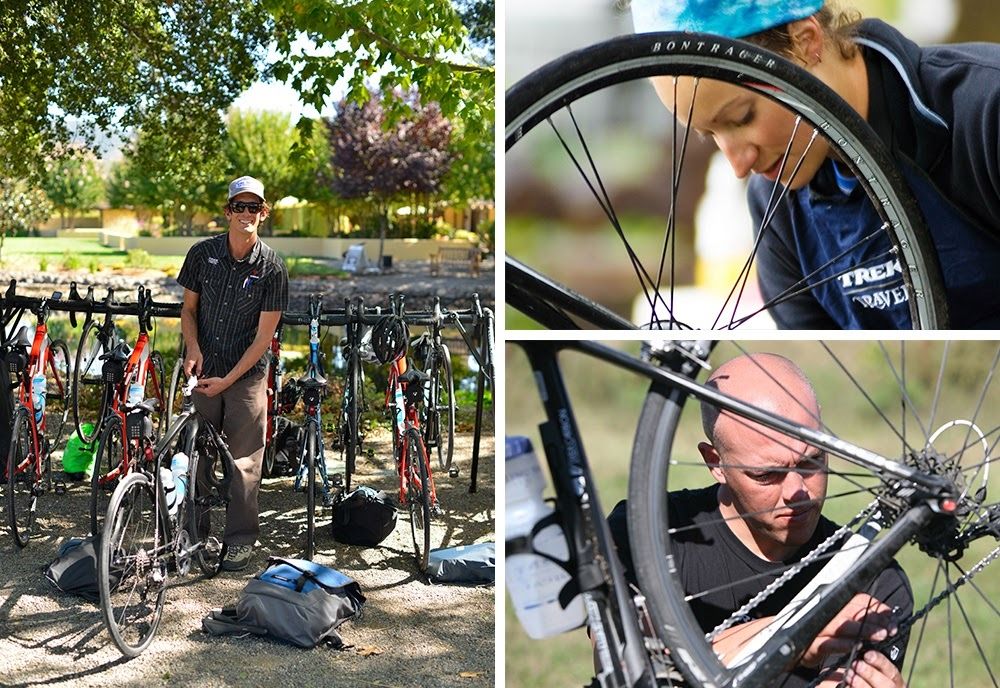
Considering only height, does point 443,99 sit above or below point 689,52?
above

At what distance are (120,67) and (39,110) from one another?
621 millimetres

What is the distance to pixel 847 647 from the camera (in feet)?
6.64

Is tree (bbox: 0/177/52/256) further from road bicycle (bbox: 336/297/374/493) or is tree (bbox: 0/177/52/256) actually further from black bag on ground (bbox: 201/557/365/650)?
black bag on ground (bbox: 201/557/365/650)

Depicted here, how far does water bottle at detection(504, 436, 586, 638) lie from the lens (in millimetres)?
1916

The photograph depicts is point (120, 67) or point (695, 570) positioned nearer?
point (695, 570)

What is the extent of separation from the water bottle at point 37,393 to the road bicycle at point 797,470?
11.1 feet

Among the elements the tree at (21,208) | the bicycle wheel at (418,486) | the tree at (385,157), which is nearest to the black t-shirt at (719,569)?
the bicycle wheel at (418,486)

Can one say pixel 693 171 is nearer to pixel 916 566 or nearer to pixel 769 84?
pixel 769 84

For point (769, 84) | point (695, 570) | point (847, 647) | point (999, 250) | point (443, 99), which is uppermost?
point (443, 99)

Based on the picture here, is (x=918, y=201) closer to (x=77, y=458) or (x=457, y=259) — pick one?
(x=77, y=458)

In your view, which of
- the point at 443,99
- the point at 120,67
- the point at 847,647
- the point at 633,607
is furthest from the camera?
the point at 120,67

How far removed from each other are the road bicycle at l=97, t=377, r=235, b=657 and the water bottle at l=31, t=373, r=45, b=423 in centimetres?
113

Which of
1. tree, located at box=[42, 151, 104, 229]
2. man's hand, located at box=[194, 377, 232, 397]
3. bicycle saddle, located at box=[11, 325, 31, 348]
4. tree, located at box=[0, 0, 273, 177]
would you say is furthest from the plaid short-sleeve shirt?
tree, located at box=[42, 151, 104, 229]

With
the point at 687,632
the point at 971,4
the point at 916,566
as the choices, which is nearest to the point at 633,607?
the point at 687,632
